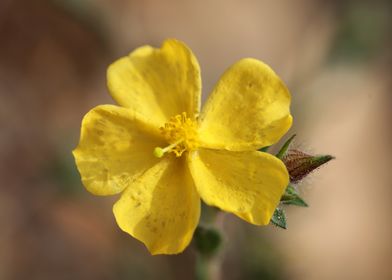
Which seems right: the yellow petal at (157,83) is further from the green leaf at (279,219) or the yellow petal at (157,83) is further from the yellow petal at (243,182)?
the green leaf at (279,219)

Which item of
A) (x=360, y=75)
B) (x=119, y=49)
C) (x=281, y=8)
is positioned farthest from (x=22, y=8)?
(x=360, y=75)

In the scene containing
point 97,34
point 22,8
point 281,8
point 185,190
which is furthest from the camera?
point 281,8

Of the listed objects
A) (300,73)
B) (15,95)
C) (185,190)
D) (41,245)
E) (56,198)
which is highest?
(185,190)

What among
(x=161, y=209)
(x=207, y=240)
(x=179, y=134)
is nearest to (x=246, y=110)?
(x=179, y=134)

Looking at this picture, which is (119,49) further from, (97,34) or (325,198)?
(325,198)

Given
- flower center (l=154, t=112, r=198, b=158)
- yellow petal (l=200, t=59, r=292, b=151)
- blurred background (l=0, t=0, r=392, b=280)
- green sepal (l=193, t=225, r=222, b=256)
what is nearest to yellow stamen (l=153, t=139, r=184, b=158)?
flower center (l=154, t=112, r=198, b=158)

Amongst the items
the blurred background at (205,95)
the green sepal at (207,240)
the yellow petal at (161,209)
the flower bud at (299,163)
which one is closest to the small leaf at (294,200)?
the flower bud at (299,163)
